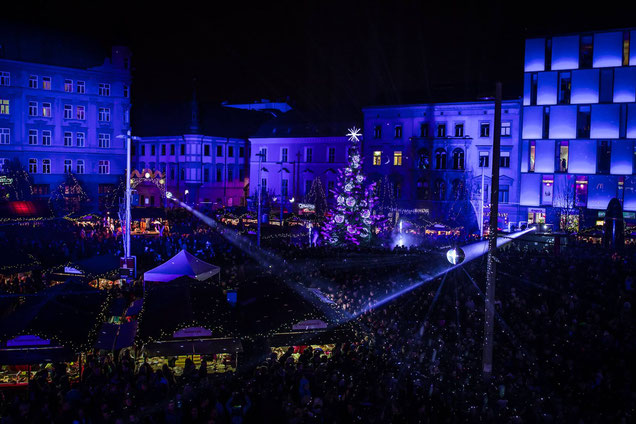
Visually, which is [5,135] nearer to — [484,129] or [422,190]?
[422,190]

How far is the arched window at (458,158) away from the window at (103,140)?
3092 cm

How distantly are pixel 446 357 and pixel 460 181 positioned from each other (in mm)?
33047

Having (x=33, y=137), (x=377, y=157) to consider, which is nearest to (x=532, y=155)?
(x=377, y=157)

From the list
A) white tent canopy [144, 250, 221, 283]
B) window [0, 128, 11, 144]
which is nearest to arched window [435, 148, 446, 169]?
white tent canopy [144, 250, 221, 283]

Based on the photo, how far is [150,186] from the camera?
180 feet

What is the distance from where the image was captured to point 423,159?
45125 millimetres

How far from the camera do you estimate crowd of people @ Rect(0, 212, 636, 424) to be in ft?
32.6

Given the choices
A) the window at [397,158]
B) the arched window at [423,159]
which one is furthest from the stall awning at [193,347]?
the window at [397,158]

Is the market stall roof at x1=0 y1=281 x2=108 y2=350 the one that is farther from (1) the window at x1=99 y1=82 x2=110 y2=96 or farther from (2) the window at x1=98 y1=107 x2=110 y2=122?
(1) the window at x1=99 y1=82 x2=110 y2=96

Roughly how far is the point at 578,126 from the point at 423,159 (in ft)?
41.0

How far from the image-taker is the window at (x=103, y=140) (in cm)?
4638

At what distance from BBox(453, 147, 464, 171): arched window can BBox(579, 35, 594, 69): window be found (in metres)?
11.3

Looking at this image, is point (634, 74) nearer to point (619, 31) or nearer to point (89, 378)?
point (619, 31)

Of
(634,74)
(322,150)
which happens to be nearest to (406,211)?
(322,150)
